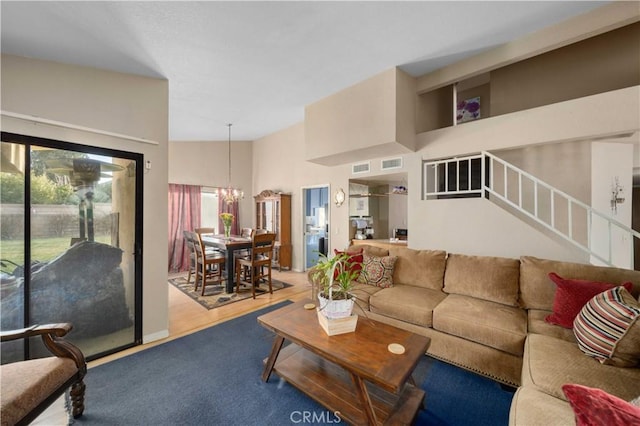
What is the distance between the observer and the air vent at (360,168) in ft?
14.5

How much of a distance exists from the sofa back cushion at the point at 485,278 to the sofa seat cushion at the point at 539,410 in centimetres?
124

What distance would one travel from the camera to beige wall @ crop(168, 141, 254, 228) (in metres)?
5.84

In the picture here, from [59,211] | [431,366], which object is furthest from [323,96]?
[431,366]

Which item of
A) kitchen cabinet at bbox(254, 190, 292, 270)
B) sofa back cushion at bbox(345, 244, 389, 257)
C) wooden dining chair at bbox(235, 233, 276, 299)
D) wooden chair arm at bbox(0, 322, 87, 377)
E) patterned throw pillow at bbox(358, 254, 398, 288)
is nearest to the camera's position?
wooden chair arm at bbox(0, 322, 87, 377)

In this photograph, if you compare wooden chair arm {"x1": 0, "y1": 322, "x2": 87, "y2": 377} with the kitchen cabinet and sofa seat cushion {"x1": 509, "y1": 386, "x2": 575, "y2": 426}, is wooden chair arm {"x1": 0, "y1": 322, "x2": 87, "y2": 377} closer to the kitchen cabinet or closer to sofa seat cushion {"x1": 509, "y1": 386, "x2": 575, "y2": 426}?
sofa seat cushion {"x1": 509, "y1": 386, "x2": 575, "y2": 426}

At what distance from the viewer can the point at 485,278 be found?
8.18 ft

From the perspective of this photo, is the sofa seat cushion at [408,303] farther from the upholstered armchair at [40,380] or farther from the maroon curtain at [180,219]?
the maroon curtain at [180,219]

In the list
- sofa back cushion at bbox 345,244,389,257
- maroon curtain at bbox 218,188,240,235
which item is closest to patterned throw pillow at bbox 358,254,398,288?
sofa back cushion at bbox 345,244,389,257

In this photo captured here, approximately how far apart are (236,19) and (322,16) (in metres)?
0.74

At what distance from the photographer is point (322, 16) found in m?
2.17

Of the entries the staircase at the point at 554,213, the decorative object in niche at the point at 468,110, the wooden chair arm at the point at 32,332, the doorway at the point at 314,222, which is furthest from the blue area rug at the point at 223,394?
the decorative object in niche at the point at 468,110

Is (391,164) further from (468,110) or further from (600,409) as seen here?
(600,409)

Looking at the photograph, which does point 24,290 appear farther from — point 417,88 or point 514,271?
point 417,88

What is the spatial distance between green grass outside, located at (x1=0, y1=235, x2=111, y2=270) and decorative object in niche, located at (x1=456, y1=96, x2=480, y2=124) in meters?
5.64
